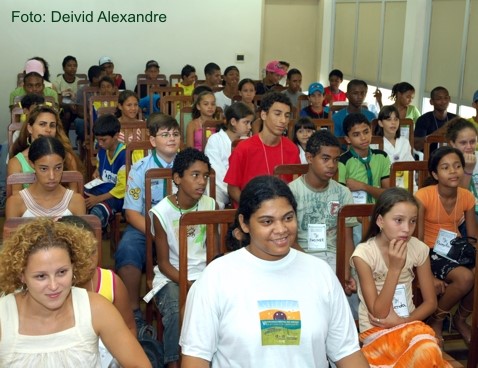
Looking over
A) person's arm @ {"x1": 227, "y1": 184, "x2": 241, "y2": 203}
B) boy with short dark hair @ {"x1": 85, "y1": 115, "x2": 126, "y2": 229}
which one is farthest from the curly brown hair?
boy with short dark hair @ {"x1": 85, "y1": 115, "x2": 126, "y2": 229}

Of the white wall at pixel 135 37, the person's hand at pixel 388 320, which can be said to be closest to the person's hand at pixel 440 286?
the person's hand at pixel 388 320

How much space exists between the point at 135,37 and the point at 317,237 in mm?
7658

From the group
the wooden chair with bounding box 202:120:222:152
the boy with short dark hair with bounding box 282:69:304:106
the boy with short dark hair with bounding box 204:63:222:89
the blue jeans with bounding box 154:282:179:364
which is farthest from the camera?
the boy with short dark hair with bounding box 204:63:222:89

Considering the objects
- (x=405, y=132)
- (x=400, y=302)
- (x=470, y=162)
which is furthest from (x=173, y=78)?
(x=400, y=302)

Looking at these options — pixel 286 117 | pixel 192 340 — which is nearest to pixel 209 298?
pixel 192 340

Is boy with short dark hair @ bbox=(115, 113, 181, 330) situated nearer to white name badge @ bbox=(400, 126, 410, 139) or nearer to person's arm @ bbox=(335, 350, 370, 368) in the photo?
person's arm @ bbox=(335, 350, 370, 368)

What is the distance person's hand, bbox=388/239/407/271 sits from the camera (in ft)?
8.97

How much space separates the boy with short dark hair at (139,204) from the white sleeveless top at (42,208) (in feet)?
1.35

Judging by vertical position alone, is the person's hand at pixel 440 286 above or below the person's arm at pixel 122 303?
below

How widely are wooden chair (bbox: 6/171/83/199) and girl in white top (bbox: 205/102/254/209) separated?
4.39 ft

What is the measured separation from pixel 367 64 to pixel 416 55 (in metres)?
1.58

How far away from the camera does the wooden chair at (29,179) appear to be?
3.49m

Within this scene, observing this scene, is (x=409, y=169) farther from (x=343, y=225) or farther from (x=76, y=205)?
(x=76, y=205)

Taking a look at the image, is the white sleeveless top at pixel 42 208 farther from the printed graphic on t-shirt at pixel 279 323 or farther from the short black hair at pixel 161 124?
the printed graphic on t-shirt at pixel 279 323
